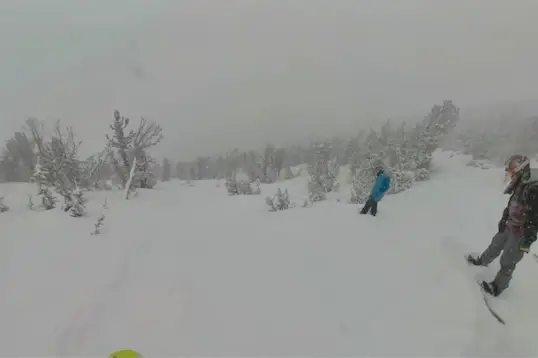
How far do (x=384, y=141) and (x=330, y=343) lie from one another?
1168 inches

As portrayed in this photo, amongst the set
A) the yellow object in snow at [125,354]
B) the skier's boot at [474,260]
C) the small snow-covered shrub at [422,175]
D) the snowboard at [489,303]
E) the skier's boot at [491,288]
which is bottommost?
the snowboard at [489,303]

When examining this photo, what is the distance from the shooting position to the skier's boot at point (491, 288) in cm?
496

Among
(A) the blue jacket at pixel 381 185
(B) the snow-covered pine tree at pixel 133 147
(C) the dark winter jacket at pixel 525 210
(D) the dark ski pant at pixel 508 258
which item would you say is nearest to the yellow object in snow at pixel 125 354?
(D) the dark ski pant at pixel 508 258

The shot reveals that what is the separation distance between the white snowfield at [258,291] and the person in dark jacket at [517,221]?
0.38 meters

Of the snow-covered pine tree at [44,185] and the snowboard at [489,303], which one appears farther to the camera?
the snow-covered pine tree at [44,185]

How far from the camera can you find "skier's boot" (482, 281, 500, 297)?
16.3ft

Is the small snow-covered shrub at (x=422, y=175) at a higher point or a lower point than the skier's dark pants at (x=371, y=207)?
lower

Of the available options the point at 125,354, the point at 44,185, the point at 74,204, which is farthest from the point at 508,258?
the point at 44,185

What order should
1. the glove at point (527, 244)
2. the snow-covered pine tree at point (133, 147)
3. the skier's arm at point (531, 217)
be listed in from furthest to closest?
the snow-covered pine tree at point (133, 147)
the glove at point (527, 244)
the skier's arm at point (531, 217)

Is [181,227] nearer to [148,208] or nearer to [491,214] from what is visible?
[148,208]

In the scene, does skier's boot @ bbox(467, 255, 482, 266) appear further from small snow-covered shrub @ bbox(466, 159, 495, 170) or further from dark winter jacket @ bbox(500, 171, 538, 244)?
small snow-covered shrub @ bbox(466, 159, 495, 170)

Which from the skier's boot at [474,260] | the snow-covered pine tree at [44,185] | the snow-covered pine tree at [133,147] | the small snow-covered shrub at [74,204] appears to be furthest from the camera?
the snow-covered pine tree at [133,147]

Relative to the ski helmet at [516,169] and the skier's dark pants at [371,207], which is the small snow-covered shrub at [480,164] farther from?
the ski helmet at [516,169]

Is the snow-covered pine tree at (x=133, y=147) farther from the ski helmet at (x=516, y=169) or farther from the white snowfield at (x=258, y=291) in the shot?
the ski helmet at (x=516, y=169)
